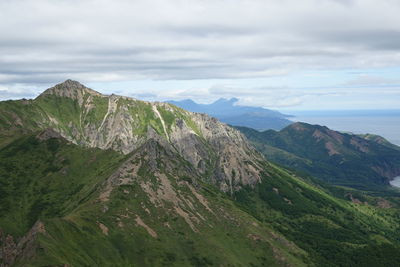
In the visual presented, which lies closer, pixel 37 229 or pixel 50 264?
pixel 50 264

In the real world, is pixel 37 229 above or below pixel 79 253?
above

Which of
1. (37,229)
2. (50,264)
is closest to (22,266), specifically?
(50,264)

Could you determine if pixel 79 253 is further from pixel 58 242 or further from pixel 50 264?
pixel 50 264

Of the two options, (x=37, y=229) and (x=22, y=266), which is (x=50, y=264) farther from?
(x=37, y=229)

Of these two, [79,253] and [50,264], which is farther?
[79,253]

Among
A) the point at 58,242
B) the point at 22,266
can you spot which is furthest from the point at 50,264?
the point at 58,242

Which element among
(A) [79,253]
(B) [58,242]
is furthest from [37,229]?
(A) [79,253]

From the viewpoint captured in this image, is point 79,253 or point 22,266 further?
point 79,253

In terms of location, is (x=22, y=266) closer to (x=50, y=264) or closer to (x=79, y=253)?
(x=50, y=264)
